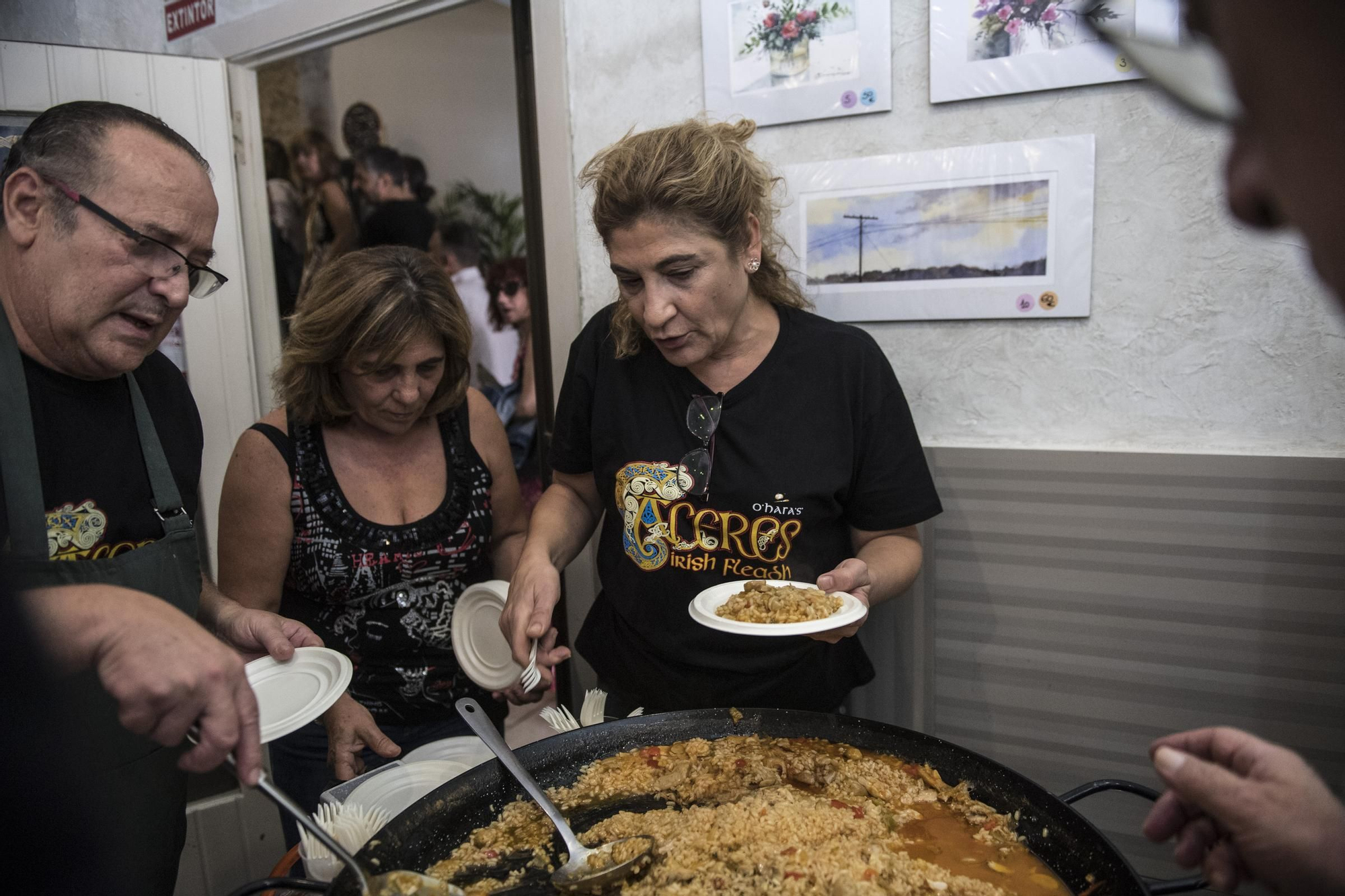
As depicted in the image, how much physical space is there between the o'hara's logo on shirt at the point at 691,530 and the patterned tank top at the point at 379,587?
500 millimetres

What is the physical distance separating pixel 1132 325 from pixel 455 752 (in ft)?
5.77

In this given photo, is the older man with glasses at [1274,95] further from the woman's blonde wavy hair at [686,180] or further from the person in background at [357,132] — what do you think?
the person in background at [357,132]

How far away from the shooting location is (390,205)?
5215 mm

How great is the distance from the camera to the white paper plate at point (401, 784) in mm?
1605

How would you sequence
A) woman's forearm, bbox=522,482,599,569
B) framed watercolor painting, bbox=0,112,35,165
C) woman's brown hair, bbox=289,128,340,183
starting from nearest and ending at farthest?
1. woman's forearm, bbox=522,482,599,569
2. framed watercolor painting, bbox=0,112,35,165
3. woman's brown hair, bbox=289,128,340,183

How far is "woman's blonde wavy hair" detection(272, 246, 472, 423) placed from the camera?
6.47 ft

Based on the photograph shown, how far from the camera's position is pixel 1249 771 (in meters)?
0.87

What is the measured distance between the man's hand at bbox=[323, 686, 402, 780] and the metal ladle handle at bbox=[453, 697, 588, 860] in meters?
0.54

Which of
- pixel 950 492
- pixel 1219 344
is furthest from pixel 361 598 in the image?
pixel 1219 344

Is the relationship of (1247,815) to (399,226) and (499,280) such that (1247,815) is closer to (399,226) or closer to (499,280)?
(499,280)

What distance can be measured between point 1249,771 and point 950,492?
122 centimetres

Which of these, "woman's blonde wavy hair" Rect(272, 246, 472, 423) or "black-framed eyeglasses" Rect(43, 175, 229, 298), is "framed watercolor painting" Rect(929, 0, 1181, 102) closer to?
"woman's blonde wavy hair" Rect(272, 246, 472, 423)

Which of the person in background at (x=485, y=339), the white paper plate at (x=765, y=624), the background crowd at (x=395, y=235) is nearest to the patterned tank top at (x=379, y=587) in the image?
the white paper plate at (x=765, y=624)

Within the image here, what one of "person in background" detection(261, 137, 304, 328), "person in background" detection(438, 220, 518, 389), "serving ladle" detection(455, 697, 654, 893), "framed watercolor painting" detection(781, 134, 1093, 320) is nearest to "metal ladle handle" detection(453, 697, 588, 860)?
"serving ladle" detection(455, 697, 654, 893)
